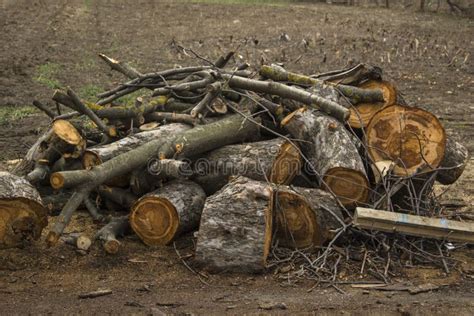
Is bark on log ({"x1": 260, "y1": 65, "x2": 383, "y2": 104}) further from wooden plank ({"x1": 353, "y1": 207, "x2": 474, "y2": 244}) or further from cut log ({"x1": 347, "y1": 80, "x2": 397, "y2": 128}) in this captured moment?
wooden plank ({"x1": 353, "y1": 207, "x2": 474, "y2": 244})

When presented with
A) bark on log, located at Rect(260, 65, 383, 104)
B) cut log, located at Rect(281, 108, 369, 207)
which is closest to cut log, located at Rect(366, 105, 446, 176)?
cut log, located at Rect(281, 108, 369, 207)

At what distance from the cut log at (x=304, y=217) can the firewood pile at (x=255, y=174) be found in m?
0.01

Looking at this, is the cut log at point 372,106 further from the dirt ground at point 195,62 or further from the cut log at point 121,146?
the cut log at point 121,146

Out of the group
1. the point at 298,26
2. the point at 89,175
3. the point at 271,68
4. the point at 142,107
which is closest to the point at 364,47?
the point at 298,26

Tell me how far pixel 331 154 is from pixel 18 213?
119 inches

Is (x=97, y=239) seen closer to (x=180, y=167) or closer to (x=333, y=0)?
(x=180, y=167)

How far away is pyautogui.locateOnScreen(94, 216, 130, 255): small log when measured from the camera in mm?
6078

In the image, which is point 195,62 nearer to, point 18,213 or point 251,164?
point 251,164

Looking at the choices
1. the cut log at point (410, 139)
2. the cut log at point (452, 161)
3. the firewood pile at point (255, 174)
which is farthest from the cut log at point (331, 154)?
the cut log at point (452, 161)

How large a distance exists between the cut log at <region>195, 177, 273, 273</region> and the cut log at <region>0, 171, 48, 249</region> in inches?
61.2

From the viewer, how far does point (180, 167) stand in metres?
6.28

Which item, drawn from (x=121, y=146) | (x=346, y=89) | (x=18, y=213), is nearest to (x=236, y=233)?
(x=121, y=146)

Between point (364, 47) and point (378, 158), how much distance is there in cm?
1148

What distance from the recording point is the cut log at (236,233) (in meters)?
5.72
